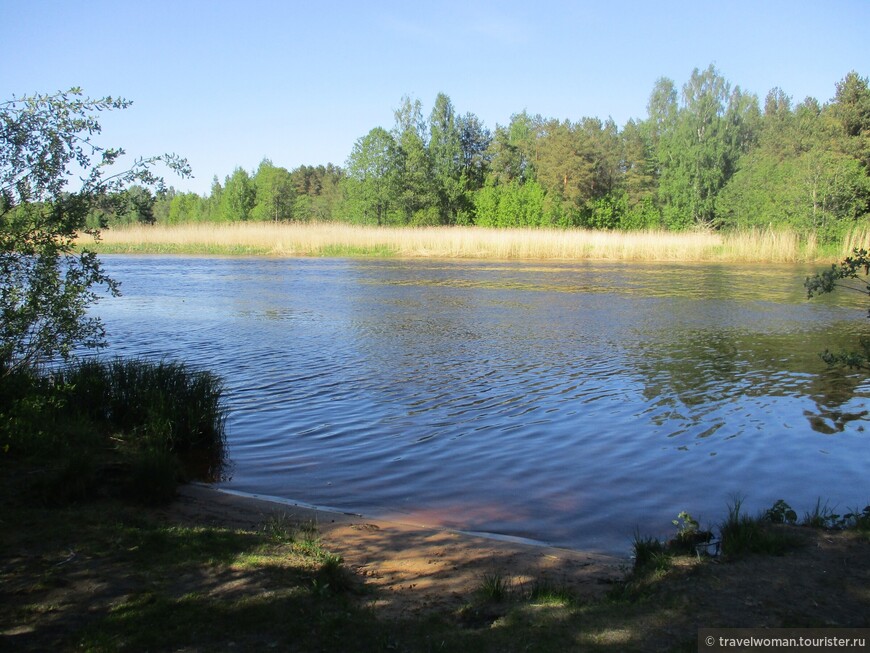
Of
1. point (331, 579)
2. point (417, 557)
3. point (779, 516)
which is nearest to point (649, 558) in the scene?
point (779, 516)

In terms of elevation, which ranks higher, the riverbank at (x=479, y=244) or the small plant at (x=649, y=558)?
the riverbank at (x=479, y=244)

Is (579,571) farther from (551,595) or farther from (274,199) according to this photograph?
(274,199)

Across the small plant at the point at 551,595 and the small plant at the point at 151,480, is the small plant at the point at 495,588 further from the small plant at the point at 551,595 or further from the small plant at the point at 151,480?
the small plant at the point at 151,480

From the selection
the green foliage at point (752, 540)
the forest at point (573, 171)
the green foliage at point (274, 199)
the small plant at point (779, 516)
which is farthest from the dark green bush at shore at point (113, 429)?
the green foliage at point (274, 199)

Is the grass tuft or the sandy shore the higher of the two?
the grass tuft

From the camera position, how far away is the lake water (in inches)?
251

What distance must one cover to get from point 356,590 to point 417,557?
33.7 inches

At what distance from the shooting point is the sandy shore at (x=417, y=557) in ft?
13.7

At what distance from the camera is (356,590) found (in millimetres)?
4020

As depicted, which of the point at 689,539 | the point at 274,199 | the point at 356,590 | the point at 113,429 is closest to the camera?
the point at 356,590

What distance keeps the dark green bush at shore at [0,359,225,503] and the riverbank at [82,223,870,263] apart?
33754 mm

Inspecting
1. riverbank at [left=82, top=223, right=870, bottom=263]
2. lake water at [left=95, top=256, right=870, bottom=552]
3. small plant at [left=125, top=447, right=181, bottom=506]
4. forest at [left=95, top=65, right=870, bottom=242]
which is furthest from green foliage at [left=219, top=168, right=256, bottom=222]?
small plant at [left=125, top=447, right=181, bottom=506]

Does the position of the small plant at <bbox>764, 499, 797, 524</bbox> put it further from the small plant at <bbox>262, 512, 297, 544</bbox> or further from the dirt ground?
the small plant at <bbox>262, 512, 297, 544</bbox>

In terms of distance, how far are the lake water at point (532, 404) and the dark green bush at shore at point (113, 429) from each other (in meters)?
0.54
